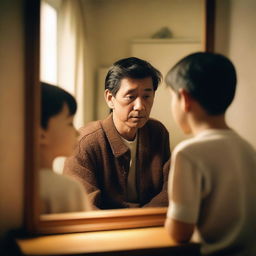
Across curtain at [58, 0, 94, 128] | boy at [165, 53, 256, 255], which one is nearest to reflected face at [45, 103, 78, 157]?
curtain at [58, 0, 94, 128]

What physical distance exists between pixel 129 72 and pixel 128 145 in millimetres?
313

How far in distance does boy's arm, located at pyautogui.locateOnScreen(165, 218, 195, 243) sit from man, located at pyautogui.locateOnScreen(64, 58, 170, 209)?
373 millimetres

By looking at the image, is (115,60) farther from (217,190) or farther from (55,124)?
(217,190)

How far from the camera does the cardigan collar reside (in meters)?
1.41

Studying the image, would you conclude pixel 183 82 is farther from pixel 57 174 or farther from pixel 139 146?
pixel 139 146

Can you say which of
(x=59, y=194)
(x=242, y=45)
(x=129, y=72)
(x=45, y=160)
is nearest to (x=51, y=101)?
(x=45, y=160)

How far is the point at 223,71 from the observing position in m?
0.87

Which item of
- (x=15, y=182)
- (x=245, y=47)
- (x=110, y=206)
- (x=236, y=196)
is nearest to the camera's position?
(x=236, y=196)

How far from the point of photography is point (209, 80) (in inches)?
33.9

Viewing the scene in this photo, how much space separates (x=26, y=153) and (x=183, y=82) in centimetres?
47

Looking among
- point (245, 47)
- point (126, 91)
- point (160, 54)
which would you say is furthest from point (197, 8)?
point (126, 91)

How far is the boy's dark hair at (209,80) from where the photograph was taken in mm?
863

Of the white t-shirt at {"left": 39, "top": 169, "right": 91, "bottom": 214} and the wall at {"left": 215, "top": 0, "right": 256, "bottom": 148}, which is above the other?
the wall at {"left": 215, "top": 0, "right": 256, "bottom": 148}

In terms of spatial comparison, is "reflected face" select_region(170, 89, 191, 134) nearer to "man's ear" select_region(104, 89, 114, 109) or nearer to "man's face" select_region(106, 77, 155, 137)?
"man's face" select_region(106, 77, 155, 137)
